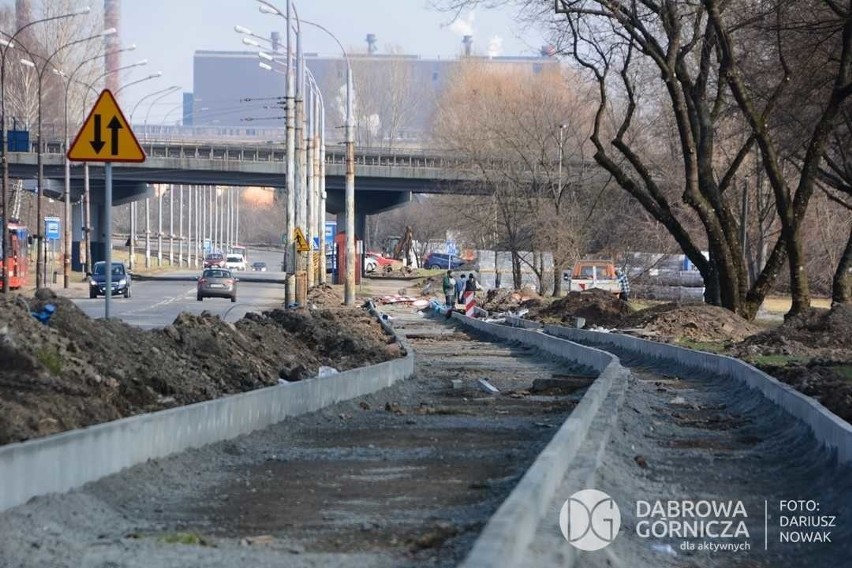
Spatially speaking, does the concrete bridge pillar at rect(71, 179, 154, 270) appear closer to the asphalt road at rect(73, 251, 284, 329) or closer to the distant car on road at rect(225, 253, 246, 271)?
the asphalt road at rect(73, 251, 284, 329)

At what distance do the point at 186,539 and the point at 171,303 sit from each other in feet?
166

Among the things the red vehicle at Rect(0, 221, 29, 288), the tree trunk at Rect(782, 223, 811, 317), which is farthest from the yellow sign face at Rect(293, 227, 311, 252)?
the red vehicle at Rect(0, 221, 29, 288)

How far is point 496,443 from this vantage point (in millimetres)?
13641

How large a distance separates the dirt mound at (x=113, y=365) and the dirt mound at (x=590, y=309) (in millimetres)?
22033

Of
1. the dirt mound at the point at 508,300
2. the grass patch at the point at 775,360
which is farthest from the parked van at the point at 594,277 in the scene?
the grass patch at the point at 775,360

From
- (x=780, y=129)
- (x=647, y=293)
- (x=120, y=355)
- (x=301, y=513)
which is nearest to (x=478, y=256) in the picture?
(x=647, y=293)

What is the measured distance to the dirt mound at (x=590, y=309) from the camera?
148ft

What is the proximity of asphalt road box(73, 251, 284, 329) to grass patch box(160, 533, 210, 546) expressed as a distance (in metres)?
22.2

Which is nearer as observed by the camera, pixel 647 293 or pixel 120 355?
pixel 120 355

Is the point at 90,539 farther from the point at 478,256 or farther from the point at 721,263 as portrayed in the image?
the point at 478,256

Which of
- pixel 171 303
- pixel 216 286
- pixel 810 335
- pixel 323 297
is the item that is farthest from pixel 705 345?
pixel 216 286

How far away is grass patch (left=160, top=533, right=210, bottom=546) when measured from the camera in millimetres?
7969

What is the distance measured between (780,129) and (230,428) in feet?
112

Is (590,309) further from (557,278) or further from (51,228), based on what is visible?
(51,228)
